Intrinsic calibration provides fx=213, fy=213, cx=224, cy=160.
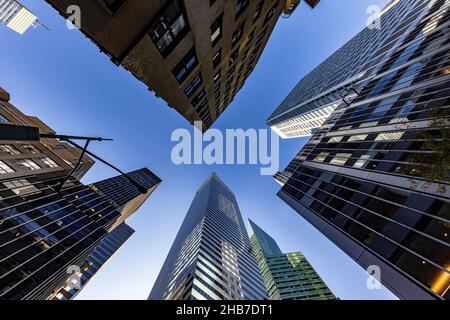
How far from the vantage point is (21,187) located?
116ft

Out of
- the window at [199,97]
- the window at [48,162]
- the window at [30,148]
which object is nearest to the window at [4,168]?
the window at [30,148]

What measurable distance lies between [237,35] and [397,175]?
67.9ft

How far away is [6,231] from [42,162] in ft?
57.5

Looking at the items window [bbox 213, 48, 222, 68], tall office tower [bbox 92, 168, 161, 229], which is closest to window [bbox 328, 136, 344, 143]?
window [bbox 213, 48, 222, 68]

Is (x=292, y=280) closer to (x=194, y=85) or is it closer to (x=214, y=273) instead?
(x=214, y=273)

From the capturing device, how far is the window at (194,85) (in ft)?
75.7

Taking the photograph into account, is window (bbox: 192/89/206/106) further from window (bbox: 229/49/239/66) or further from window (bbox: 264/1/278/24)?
window (bbox: 264/1/278/24)

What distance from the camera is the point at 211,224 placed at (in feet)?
305

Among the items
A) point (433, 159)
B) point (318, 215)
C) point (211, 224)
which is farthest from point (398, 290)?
point (211, 224)

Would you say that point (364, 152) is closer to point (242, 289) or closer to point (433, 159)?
point (433, 159)

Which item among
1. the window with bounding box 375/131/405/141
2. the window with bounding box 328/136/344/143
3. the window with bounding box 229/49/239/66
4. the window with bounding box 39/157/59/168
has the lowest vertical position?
the window with bounding box 39/157/59/168

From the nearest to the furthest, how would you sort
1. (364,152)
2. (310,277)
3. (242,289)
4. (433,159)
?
(433,159), (364,152), (242,289), (310,277)

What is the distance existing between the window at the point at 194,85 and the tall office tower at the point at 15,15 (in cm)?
19111

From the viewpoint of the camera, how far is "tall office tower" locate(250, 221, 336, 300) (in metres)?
105
